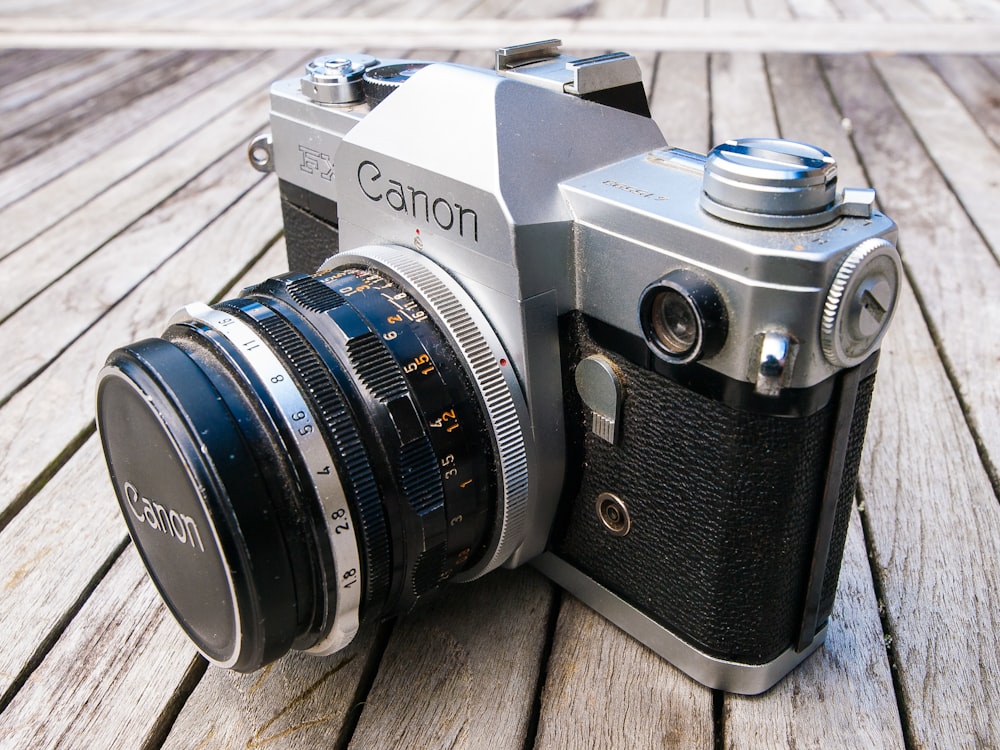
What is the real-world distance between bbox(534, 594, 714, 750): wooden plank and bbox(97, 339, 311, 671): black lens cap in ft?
0.63

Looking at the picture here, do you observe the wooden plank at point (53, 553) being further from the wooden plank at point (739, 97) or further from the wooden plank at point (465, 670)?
the wooden plank at point (739, 97)

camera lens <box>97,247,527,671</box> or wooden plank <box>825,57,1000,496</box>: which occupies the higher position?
camera lens <box>97,247,527,671</box>

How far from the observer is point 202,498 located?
47 centimetres

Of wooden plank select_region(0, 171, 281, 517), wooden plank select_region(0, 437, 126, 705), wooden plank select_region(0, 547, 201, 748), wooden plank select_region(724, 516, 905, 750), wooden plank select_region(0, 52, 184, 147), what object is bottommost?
wooden plank select_region(724, 516, 905, 750)

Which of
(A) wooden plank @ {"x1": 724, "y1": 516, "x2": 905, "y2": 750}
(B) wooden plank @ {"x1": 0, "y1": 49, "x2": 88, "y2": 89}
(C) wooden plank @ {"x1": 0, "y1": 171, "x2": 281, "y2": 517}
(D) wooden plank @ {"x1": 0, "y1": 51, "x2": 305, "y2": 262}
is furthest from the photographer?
(B) wooden plank @ {"x1": 0, "y1": 49, "x2": 88, "y2": 89}

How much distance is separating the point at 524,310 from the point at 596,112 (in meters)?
0.13

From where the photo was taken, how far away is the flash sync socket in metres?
0.47

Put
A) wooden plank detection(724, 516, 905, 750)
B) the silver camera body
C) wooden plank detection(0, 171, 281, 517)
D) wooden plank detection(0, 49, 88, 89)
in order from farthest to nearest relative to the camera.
→ wooden plank detection(0, 49, 88, 89) < wooden plank detection(0, 171, 281, 517) < wooden plank detection(724, 516, 905, 750) < the silver camera body

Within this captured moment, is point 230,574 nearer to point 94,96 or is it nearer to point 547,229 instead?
point 547,229

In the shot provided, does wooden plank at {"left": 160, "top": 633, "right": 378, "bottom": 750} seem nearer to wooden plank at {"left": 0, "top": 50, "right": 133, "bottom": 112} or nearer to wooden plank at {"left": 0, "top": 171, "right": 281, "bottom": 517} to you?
wooden plank at {"left": 0, "top": 171, "right": 281, "bottom": 517}

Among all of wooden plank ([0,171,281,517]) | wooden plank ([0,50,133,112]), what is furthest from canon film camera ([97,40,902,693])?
wooden plank ([0,50,133,112])

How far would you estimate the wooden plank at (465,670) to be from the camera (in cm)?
59

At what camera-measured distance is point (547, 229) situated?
0.53 m

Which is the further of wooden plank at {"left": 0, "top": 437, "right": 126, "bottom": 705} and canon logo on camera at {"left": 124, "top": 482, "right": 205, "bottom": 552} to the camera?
wooden plank at {"left": 0, "top": 437, "right": 126, "bottom": 705}
